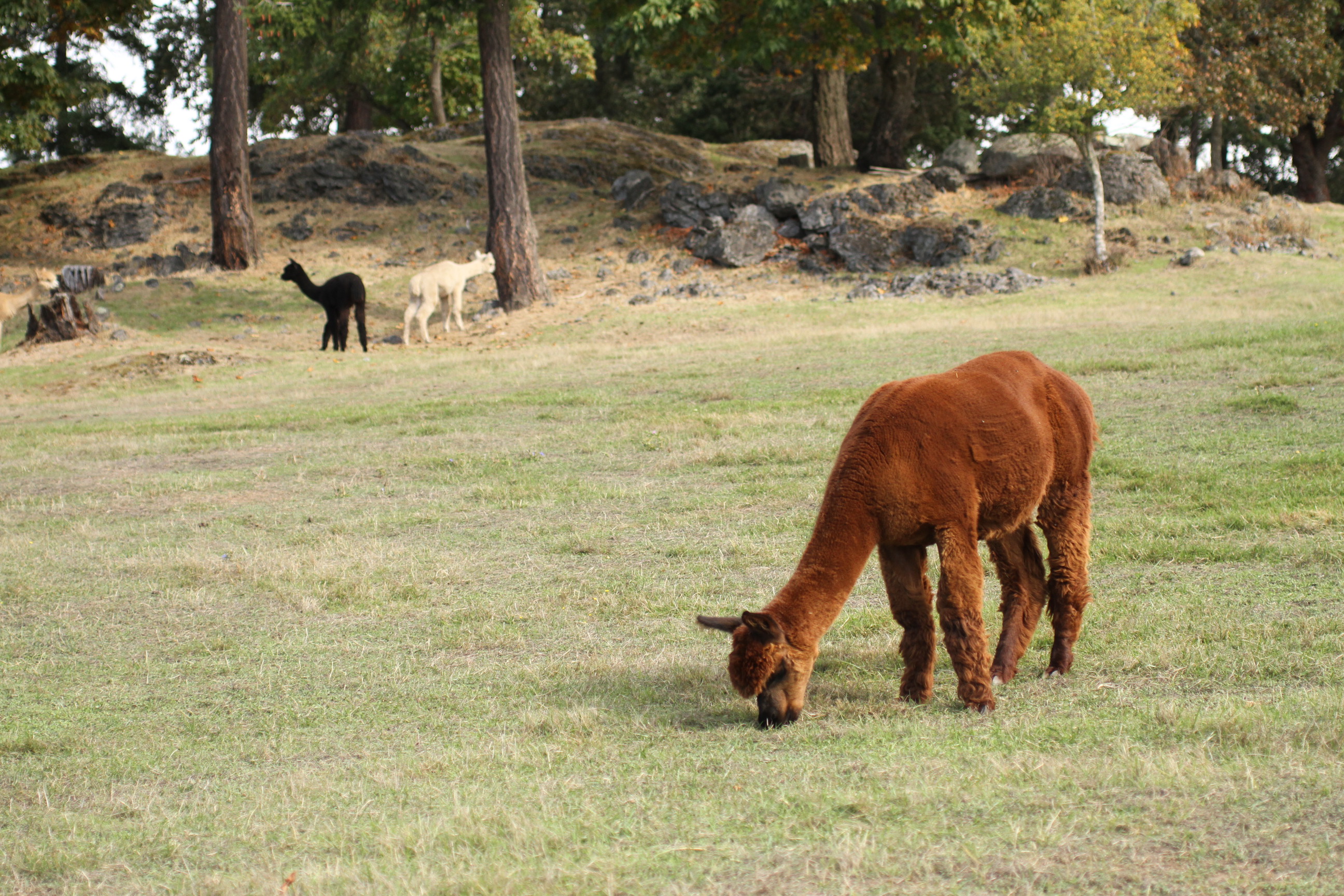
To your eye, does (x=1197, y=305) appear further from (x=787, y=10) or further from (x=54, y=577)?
(x=54, y=577)

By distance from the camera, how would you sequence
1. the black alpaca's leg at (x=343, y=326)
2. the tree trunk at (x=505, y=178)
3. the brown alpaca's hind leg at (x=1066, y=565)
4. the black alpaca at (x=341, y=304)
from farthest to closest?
the tree trunk at (x=505, y=178) → the black alpaca's leg at (x=343, y=326) → the black alpaca at (x=341, y=304) → the brown alpaca's hind leg at (x=1066, y=565)

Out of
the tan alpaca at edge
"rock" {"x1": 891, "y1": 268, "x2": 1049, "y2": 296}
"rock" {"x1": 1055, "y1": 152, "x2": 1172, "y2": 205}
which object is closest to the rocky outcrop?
the tan alpaca at edge

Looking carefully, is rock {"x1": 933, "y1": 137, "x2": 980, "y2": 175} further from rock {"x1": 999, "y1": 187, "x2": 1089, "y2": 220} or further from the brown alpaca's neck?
the brown alpaca's neck

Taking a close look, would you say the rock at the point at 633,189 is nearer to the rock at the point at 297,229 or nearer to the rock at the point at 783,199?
the rock at the point at 783,199

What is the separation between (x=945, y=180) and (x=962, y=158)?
2.00m

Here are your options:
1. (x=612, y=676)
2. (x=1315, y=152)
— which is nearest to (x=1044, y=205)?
(x=1315, y=152)

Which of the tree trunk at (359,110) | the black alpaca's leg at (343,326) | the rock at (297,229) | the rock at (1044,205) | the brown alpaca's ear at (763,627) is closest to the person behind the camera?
the brown alpaca's ear at (763,627)

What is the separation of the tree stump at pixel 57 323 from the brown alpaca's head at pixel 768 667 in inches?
848

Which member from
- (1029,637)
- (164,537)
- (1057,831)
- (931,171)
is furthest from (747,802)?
(931,171)

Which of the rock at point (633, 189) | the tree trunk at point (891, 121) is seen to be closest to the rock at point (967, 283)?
the tree trunk at point (891, 121)

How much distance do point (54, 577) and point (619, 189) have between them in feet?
83.0

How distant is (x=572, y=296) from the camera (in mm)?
26516

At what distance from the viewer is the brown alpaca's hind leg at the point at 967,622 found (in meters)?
4.95

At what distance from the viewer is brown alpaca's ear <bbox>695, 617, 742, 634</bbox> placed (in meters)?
4.67
